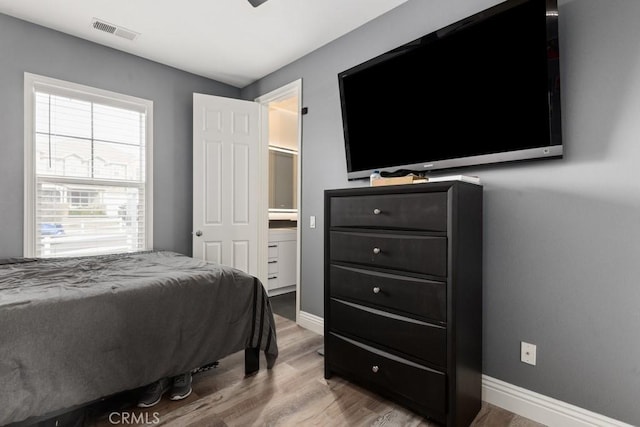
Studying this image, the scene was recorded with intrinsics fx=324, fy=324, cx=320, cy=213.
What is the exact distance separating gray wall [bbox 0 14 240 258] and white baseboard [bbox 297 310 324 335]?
1.45 m

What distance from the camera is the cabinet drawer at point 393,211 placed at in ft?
5.31

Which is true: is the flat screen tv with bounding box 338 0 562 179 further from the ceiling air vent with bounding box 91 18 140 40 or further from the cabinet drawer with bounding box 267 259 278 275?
the cabinet drawer with bounding box 267 259 278 275

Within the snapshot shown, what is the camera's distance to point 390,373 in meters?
1.80

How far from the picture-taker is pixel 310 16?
98.3 inches

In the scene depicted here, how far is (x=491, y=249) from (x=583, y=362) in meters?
0.67

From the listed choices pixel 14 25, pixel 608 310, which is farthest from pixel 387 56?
pixel 14 25

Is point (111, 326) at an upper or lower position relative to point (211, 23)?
lower

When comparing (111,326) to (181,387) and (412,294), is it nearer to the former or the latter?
(181,387)

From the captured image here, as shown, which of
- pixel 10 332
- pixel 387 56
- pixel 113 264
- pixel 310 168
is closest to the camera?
pixel 10 332

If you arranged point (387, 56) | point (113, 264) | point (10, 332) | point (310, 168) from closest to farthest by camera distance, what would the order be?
point (10, 332)
point (387, 56)
point (113, 264)
point (310, 168)

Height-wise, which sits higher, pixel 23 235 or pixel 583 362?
pixel 23 235

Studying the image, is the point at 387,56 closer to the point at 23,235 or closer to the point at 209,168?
the point at 209,168

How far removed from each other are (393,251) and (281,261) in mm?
2630

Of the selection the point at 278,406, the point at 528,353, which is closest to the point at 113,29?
the point at 278,406
